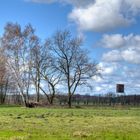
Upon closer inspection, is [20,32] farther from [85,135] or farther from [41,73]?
[85,135]

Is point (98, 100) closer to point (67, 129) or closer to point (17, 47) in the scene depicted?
point (17, 47)

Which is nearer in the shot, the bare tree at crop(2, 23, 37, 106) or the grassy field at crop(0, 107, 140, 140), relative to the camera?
the grassy field at crop(0, 107, 140, 140)

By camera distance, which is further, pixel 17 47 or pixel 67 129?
pixel 17 47

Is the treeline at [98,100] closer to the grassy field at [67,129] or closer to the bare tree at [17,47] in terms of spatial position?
the bare tree at [17,47]

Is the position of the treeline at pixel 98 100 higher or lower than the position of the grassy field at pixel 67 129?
higher

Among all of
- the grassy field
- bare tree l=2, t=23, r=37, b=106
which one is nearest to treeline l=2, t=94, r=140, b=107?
bare tree l=2, t=23, r=37, b=106

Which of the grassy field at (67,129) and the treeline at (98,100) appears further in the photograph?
the treeline at (98,100)

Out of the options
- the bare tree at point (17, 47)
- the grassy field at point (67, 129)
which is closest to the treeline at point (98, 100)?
the bare tree at point (17, 47)

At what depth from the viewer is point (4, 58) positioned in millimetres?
81250

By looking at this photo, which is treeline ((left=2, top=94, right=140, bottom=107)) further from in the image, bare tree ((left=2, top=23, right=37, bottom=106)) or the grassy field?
the grassy field

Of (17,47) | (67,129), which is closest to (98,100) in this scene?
(17,47)

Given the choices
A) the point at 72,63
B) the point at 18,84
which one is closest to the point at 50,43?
the point at 72,63

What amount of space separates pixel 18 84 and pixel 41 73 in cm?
682

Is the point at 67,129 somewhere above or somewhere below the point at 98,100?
below
